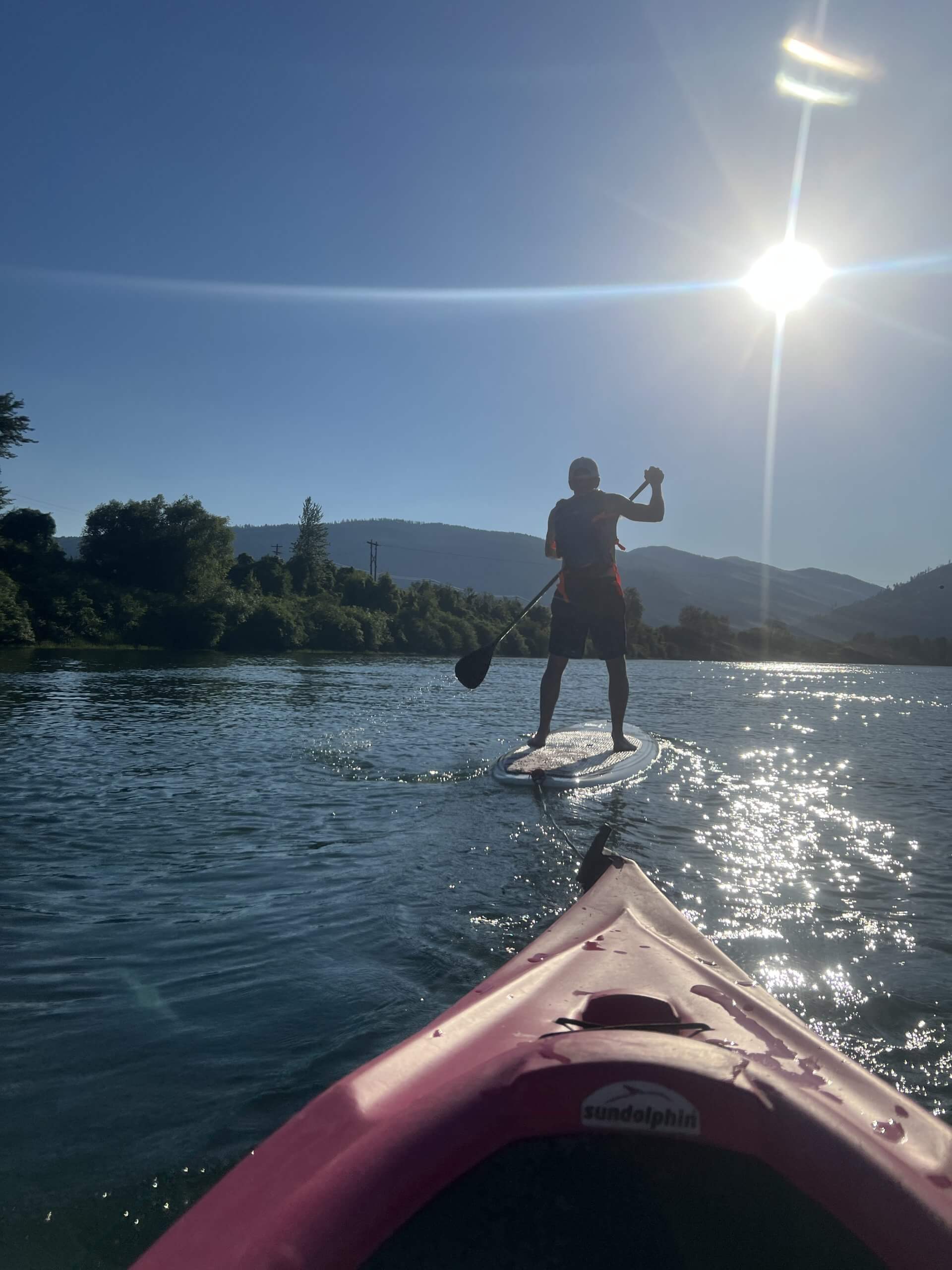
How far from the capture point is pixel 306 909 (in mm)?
3607

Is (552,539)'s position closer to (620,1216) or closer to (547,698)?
(547,698)

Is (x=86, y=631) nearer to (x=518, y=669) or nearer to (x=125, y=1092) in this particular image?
(x=518, y=669)

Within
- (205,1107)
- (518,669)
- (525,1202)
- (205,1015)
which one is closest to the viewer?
(525,1202)

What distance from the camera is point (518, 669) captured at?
28.2 metres

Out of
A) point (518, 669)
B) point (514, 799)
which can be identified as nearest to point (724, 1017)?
point (514, 799)

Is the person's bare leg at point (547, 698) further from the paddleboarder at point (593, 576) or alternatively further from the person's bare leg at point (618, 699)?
the person's bare leg at point (618, 699)

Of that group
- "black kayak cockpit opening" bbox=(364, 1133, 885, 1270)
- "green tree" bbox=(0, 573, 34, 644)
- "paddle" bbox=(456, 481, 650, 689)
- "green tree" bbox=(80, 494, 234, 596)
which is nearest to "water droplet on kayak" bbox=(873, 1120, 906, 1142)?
"black kayak cockpit opening" bbox=(364, 1133, 885, 1270)

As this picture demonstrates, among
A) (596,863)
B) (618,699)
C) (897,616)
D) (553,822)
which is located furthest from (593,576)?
(897,616)

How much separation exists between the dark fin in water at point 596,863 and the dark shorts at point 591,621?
4565 millimetres

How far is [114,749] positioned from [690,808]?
5413 mm

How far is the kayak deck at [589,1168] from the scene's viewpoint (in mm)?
1094

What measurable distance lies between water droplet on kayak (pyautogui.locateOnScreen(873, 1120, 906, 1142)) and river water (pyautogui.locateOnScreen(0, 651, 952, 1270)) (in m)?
1.06

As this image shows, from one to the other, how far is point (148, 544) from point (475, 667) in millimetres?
44461

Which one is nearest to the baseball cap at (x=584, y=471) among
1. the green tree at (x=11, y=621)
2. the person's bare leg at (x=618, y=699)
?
the person's bare leg at (x=618, y=699)
